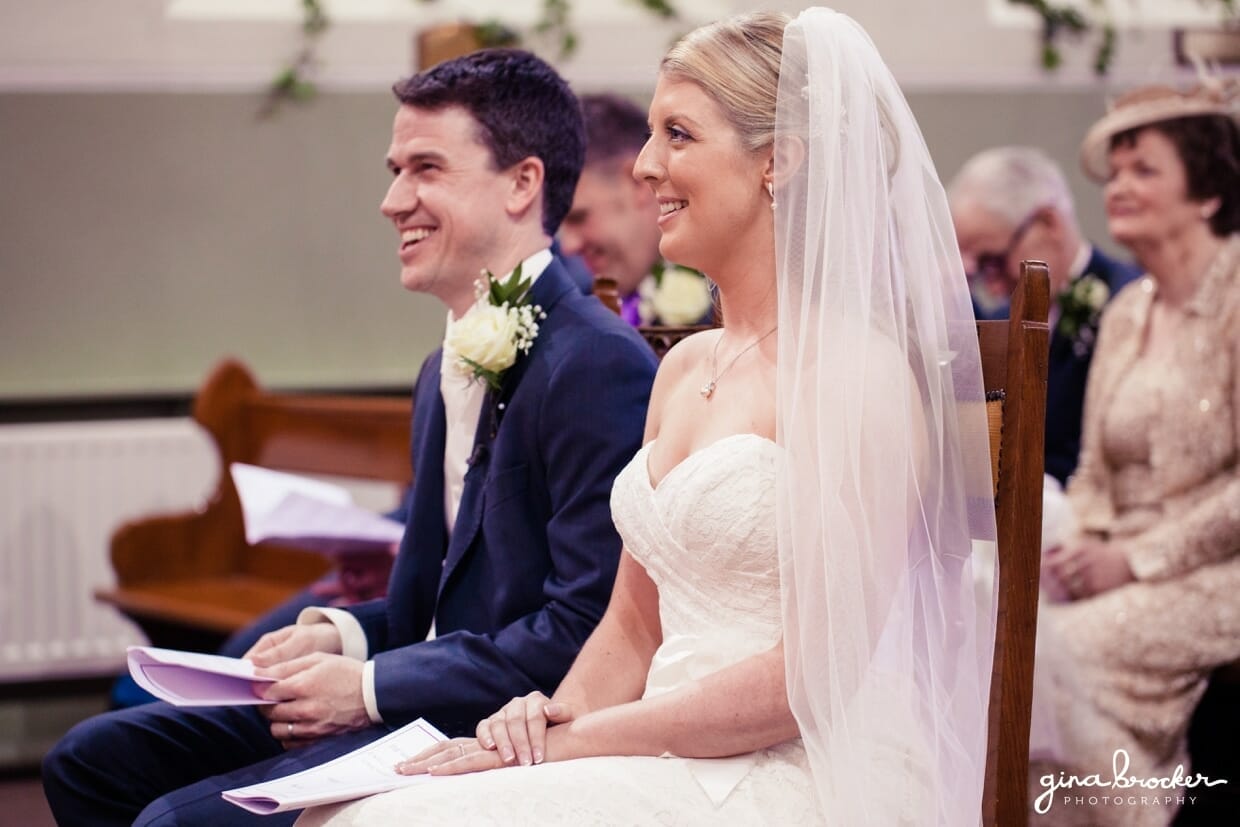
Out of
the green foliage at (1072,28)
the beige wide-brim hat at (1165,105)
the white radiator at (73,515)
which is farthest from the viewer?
the green foliage at (1072,28)

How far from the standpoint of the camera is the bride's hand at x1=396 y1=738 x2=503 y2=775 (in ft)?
6.27

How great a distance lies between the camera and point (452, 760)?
1931 millimetres

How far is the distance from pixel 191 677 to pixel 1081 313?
3.37 m

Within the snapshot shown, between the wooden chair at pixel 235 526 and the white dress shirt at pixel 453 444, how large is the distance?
179 centimetres

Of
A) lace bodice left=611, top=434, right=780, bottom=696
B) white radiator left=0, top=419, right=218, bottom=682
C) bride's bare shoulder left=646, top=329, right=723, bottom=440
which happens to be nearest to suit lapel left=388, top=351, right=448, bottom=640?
bride's bare shoulder left=646, top=329, right=723, bottom=440

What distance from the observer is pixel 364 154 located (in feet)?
20.3

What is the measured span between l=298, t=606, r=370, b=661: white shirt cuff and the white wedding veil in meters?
1.00

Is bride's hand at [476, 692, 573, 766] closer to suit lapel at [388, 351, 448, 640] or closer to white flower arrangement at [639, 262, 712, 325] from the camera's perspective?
suit lapel at [388, 351, 448, 640]

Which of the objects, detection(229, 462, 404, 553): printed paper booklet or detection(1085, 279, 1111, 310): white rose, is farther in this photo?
detection(1085, 279, 1111, 310): white rose

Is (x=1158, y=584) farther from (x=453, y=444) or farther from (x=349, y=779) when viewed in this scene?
(x=349, y=779)

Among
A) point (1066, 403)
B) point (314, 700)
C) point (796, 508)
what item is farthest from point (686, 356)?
point (1066, 403)

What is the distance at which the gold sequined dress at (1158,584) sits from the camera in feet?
10.8

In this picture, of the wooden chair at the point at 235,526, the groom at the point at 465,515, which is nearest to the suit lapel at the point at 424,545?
the groom at the point at 465,515

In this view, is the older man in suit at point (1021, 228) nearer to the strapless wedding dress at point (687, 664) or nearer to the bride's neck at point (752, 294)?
the bride's neck at point (752, 294)
